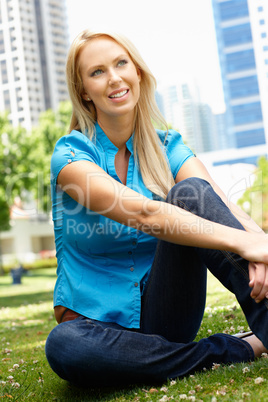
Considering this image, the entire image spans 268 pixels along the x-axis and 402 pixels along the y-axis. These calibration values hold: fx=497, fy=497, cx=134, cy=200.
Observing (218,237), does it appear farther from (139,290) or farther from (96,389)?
(96,389)

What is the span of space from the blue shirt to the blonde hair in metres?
0.33

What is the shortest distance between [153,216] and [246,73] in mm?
181090

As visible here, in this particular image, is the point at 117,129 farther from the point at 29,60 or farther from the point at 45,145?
the point at 29,60

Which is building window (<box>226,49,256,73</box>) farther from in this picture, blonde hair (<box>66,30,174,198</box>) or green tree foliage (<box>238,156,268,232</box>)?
blonde hair (<box>66,30,174,198</box>)

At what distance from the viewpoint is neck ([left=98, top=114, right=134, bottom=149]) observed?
129 inches

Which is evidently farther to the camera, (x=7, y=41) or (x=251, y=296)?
(x=7, y=41)

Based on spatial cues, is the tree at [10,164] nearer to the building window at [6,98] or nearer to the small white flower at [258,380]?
the small white flower at [258,380]

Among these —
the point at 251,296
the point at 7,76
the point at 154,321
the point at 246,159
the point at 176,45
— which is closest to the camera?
the point at 251,296

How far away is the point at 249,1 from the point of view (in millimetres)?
182875

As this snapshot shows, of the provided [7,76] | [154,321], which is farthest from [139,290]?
[7,76]

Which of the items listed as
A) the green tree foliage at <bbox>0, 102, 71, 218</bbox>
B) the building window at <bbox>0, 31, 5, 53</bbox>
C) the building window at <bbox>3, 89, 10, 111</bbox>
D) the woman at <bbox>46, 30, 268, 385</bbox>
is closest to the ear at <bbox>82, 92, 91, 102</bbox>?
the woman at <bbox>46, 30, 268, 385</bbox>

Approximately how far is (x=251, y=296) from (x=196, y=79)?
524ft

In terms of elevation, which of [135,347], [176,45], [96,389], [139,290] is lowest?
[96,389]

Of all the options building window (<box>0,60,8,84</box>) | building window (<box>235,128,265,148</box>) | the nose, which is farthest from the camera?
building window (<box>235,128,265,148</box>)
